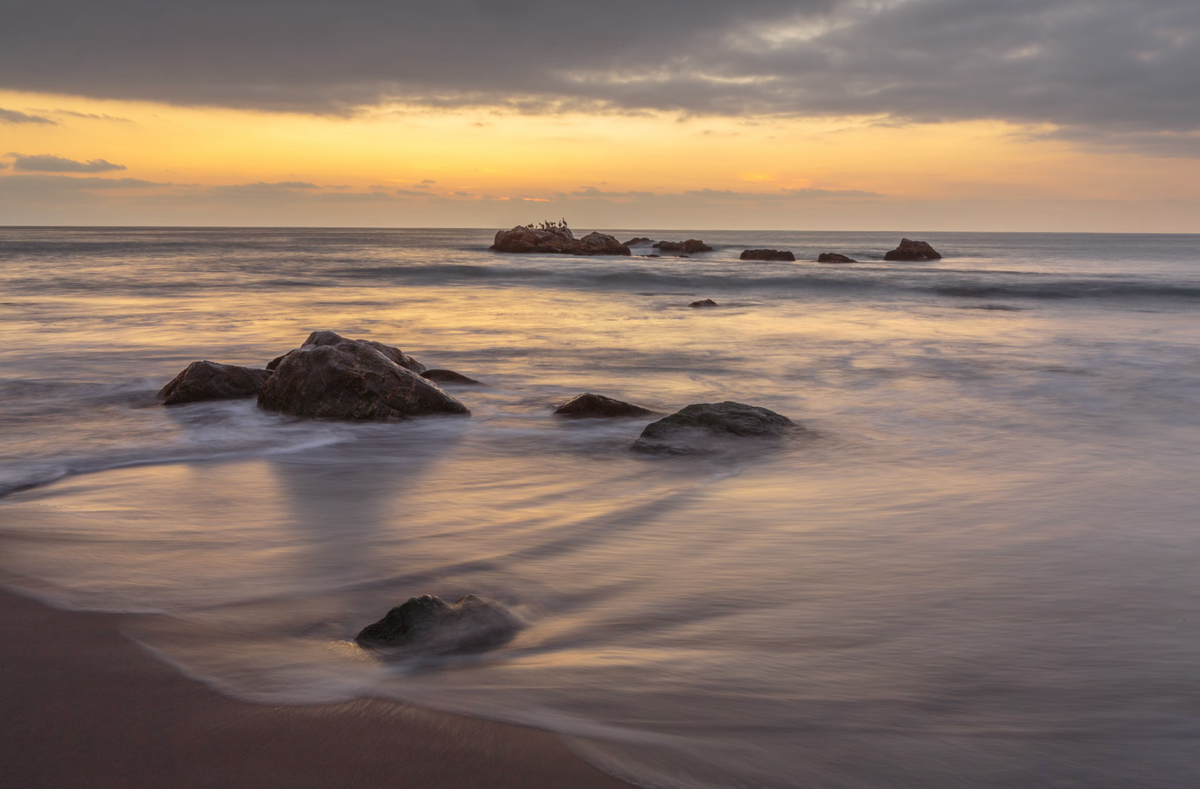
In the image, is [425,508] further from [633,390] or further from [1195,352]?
[1195,352]

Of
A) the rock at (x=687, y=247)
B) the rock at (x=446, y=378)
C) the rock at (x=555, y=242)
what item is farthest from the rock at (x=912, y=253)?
the rock at (x=446, y=378)

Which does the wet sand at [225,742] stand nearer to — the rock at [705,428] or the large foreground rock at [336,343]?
the rock at [705,428]

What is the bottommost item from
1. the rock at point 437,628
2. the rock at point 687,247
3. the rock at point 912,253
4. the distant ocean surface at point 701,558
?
the distant ocean surface at point 701,558

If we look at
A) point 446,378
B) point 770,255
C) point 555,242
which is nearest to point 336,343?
point 446,378

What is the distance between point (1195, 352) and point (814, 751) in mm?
12986

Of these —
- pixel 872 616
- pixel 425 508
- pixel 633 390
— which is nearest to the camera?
pixel 872 616

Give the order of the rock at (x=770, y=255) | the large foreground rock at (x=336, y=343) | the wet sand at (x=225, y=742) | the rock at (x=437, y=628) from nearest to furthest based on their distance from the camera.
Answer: the wet sand at (x=225, y=742), the rock at (x=437, y=628), the large foreground rock at (x=336, y=343), the rock at (x=770, y=255)

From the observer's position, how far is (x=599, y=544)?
3.99m

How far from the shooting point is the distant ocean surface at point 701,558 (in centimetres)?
232

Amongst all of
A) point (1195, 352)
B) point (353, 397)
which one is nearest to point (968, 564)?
point (353, 397)

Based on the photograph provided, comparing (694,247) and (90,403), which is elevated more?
(694,247)

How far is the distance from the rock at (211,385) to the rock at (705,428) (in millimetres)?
3726

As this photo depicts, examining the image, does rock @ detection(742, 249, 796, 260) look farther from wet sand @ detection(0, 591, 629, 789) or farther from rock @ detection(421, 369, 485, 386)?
wet sand @ detection(0, 591, 629, 789)

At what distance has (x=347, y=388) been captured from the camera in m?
6.76
